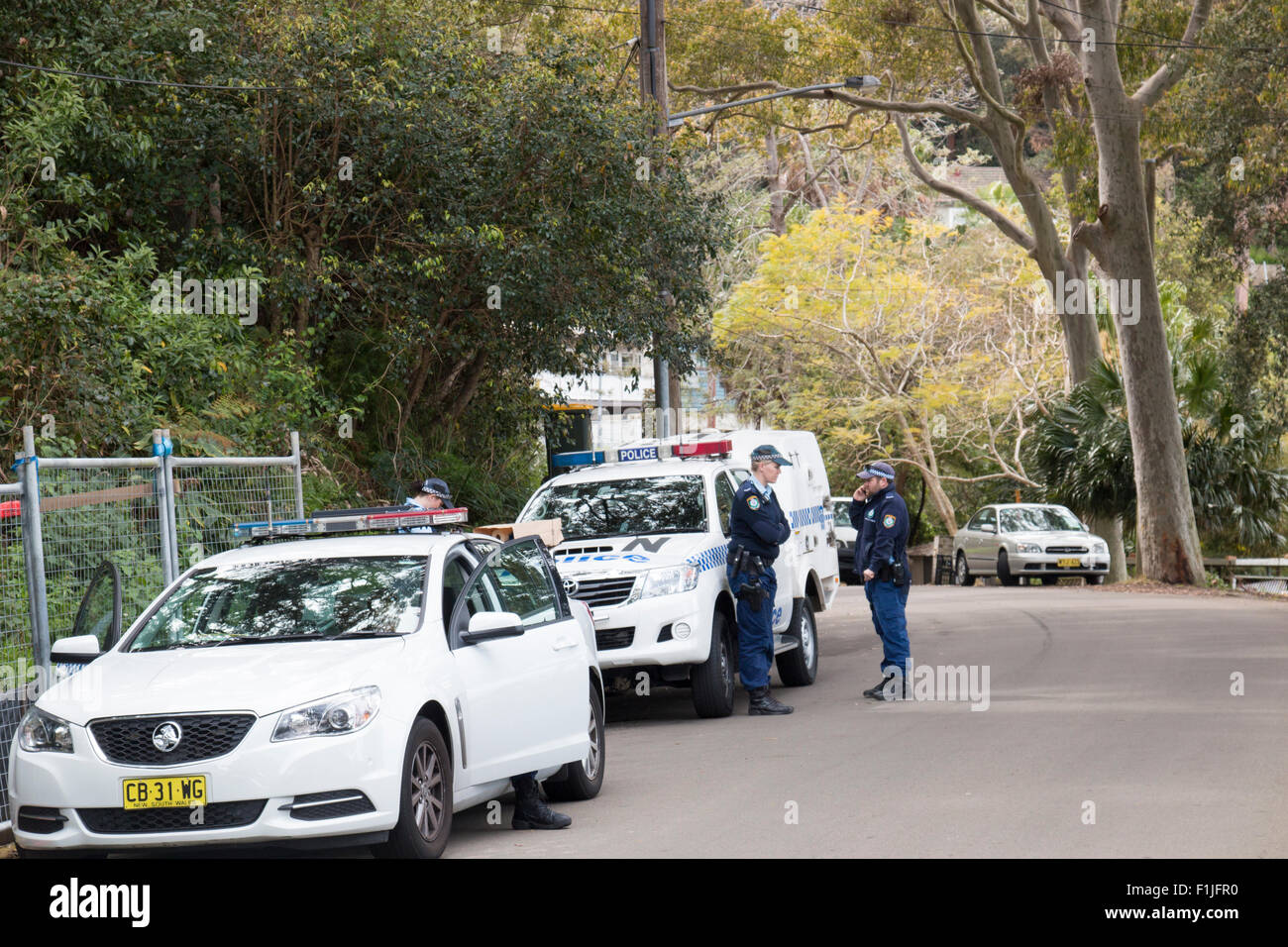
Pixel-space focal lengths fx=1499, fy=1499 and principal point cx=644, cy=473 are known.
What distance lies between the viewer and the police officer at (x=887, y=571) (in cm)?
1303

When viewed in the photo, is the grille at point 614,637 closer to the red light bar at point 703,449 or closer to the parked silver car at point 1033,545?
the red light bar at point 703,449

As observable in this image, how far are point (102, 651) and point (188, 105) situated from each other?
34.6 feet

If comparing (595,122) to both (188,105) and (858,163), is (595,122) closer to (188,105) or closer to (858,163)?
(188,105)

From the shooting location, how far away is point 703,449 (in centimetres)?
1385

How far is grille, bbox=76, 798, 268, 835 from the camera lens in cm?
637

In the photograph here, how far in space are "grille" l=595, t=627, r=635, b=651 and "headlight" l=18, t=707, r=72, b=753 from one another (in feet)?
17.7

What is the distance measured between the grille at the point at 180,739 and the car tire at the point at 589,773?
270 cm

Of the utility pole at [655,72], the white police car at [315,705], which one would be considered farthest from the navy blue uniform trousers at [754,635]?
→ the utility pole at [655,72]

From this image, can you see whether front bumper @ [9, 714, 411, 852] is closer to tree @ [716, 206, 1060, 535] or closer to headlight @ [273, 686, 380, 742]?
headlight @ [273, 686, 380, 742]

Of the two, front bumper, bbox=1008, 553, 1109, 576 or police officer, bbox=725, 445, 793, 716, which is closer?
police officer, bbox=725, 445, 793, 716

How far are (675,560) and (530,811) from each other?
413 centimetres

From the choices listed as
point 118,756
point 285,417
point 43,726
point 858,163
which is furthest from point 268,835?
point 858,163

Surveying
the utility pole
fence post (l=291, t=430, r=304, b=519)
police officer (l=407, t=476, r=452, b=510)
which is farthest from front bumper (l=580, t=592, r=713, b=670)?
the utility pole

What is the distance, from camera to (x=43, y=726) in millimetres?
6723
